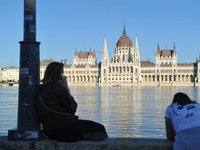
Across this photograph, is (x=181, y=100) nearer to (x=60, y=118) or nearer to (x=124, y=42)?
(x=60, y=118)

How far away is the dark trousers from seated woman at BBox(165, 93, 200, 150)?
1.11m

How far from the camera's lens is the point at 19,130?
15.9 ft

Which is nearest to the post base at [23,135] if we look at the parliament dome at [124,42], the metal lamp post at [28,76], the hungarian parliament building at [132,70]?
the metal lamp post at [28,76]

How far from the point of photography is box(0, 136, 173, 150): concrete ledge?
4605 mm

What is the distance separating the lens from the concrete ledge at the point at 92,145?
461 cm

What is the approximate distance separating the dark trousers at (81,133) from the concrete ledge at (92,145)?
3.2 inches

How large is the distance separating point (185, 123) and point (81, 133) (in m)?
1.52

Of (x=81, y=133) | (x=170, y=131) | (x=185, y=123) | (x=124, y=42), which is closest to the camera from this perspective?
(x=185, y=123)

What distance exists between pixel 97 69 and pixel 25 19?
431 ft

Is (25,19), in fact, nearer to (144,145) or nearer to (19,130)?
(19,130)

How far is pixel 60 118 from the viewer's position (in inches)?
191

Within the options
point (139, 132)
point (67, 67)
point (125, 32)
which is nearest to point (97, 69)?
point (67, 67)

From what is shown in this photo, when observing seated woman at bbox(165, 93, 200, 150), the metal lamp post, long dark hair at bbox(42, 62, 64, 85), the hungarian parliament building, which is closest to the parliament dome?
the hungarian parliament building

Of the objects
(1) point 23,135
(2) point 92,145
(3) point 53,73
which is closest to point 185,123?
(2) point 92,145
